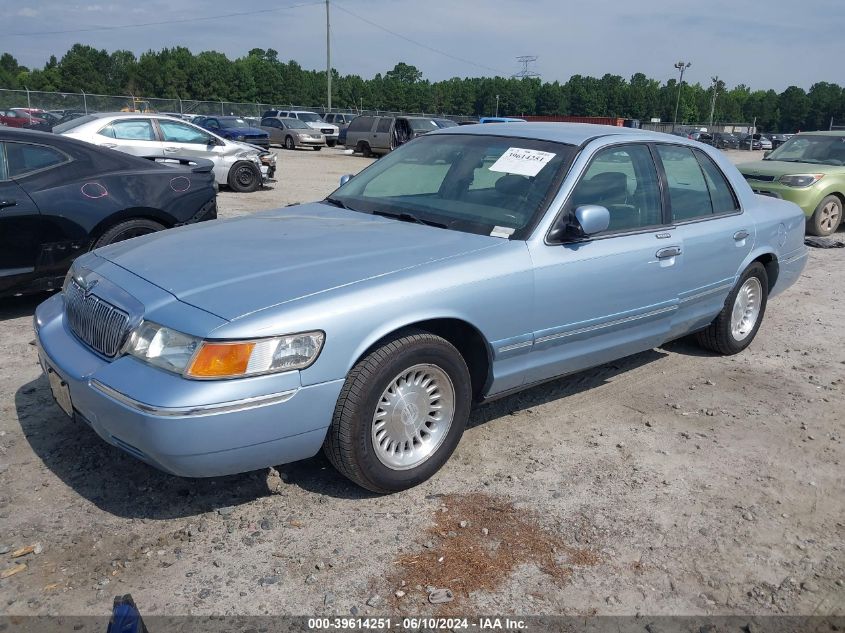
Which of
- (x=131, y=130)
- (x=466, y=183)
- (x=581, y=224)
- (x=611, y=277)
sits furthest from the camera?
(x=131, y=130)

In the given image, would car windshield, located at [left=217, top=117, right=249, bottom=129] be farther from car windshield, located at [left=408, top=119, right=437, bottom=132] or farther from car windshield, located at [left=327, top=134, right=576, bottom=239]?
car windshield, located at [left=327, top=134, right=576, bottom=239]

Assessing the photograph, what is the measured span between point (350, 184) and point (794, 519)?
3146 mm

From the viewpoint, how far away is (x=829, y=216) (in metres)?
11.1

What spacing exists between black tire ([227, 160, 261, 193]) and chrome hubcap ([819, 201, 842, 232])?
10273mm

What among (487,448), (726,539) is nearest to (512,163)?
(487,448)

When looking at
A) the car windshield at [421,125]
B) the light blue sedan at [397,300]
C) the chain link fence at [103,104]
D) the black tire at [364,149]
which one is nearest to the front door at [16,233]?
the light blue sedan at [397,300]

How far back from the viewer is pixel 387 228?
3.79 m

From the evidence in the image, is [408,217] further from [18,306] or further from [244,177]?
[244,177]

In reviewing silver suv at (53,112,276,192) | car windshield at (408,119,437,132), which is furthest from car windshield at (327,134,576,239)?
car windshield at (408,119,437,132)

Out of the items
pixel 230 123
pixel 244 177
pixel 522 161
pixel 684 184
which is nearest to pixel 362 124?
pixel 230 123

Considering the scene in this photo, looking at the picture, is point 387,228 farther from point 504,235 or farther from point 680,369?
point 680,369

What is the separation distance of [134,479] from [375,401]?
4.10 feet

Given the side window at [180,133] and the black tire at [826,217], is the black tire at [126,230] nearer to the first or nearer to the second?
the side window at [180,133]

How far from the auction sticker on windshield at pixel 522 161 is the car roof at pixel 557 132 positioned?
0.16 metres
